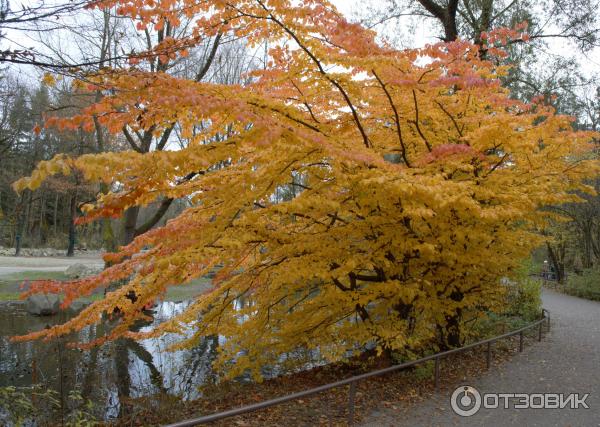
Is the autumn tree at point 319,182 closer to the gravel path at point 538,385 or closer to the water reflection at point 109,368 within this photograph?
the gravel path at point 538,385

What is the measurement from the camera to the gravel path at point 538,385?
561 cm

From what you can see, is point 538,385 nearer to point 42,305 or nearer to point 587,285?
point 42,305

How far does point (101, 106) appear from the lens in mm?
4574

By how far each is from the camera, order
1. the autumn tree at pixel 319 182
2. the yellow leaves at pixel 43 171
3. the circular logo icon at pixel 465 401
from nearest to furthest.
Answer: the yellow leaves at pixel 43 171 → the autumn tree at pixel 319 182 → the circular logo icon at pixel 465 401

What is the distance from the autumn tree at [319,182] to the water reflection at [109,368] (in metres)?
1.65

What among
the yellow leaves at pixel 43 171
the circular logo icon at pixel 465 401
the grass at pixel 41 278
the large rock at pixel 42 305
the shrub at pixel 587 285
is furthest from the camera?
the shrub at pixel 587 285

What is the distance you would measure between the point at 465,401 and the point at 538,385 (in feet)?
6.07

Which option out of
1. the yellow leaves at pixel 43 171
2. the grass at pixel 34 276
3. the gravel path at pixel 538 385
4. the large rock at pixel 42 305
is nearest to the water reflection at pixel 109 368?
the large rock at pixel 42 305

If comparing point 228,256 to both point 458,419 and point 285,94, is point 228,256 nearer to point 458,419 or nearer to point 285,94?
point 285,94

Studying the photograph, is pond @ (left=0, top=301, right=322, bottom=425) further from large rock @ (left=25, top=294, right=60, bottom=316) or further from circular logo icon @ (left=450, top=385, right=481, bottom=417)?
circular logo icon @ (left=450, top=385, right=481, bottom=417)

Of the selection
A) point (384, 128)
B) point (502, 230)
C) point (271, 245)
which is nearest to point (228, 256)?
point (271, 245)

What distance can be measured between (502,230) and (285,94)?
13.2 feet

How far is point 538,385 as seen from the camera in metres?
7.27

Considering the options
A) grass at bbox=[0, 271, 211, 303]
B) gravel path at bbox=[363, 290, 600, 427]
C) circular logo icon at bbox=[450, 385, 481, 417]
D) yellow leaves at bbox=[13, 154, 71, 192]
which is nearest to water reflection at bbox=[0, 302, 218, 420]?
gravel path at bbox=[363, 290, 600, 427]
